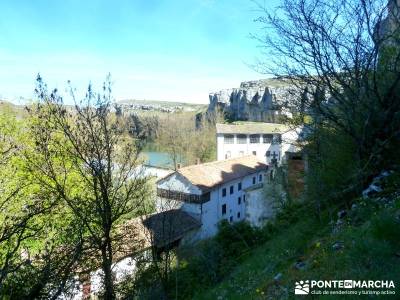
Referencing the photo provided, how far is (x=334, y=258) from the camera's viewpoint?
15.9 feet

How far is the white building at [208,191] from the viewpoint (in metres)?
23.9

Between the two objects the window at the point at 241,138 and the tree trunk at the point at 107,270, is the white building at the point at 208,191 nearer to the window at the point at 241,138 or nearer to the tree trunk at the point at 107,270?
the tree trunk at the point at 107,270

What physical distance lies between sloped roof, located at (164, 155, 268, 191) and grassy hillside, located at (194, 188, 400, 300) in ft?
53.6

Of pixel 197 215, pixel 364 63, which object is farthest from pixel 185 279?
pixel 197 215

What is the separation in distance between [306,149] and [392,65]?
4.57 meters

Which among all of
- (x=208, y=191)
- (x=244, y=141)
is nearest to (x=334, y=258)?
(x=208, y=191)

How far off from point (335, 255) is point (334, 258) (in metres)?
0.11

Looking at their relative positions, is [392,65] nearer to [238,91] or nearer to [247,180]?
[247,180]

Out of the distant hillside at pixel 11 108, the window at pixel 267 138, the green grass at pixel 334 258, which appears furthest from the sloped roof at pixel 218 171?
the green grass at pixel 334 258

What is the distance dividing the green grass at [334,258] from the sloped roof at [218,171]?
16664 mm

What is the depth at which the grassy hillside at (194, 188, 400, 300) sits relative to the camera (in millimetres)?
3965

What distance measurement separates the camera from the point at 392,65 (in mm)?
7160

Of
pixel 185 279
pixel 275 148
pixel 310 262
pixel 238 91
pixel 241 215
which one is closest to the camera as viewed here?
pixel 310 262

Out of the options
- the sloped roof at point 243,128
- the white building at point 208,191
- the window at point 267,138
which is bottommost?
the white building at point 208,191
